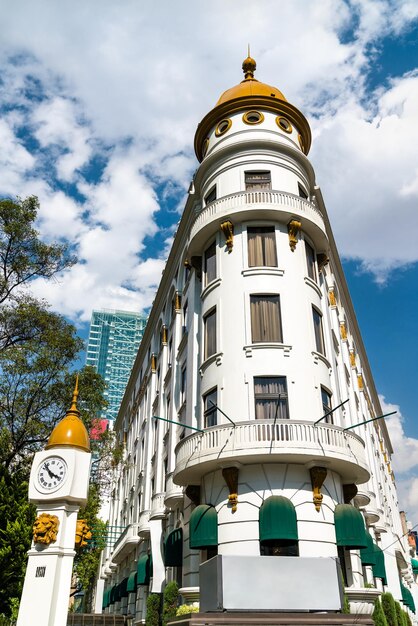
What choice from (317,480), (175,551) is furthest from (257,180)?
(175,551)

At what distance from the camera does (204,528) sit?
17.6 m

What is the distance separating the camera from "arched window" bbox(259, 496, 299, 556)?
54.0ft

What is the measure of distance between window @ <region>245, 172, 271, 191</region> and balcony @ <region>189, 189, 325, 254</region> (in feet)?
4.35

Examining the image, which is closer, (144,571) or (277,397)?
(277,397)

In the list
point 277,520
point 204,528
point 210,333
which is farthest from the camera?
point 210,333

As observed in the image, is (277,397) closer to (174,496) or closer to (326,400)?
(326,400)

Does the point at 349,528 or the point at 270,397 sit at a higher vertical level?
the point at 270,397

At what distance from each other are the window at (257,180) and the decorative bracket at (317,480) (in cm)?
1282

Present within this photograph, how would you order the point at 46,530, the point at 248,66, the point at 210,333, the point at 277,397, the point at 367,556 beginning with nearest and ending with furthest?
1. the point at 46,530
2. the point at 277,397
3. the point at 367,556
4. the point at 210,333
5. the point at 248,66

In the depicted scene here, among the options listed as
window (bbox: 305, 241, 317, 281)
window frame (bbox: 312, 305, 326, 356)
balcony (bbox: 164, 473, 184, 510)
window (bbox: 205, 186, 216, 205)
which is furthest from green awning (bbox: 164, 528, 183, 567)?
window (bbox: 205, 186, 216, 205)

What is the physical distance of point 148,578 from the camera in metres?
27.2

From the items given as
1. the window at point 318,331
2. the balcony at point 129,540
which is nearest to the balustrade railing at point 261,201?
the window at point 318,331

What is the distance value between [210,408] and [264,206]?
8.88m

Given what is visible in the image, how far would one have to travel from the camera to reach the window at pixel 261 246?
22.2 metres
